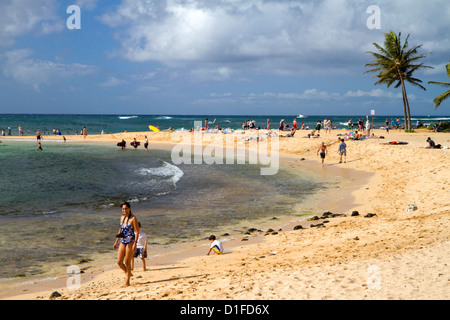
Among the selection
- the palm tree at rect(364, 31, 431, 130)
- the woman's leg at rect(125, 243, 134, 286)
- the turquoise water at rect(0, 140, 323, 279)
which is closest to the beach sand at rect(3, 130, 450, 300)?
the woman's leg at rect(125, 243, 134, 286)

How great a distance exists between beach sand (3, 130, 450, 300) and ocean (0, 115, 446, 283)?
6.33 ft

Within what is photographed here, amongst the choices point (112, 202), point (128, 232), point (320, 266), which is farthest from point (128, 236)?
point (112, 202)

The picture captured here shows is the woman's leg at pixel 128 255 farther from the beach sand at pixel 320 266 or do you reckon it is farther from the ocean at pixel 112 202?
the ocean at pixel 112 202

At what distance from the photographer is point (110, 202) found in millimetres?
18859

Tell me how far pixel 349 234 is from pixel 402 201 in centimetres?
651

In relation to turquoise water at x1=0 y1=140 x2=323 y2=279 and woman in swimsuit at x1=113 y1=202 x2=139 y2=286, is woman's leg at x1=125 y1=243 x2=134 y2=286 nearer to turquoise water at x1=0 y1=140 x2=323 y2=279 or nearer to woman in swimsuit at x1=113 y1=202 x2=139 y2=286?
woman in swimsuit at x1=113 y1=202 x2=139 y2=286

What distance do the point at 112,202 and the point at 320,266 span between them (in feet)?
44.1

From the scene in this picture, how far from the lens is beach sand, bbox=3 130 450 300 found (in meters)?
6.48

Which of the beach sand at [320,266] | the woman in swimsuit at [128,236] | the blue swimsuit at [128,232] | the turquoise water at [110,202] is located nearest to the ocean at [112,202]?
the turquoise water at [110,202]

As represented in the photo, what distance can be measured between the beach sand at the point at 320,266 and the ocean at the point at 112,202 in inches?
76.0
